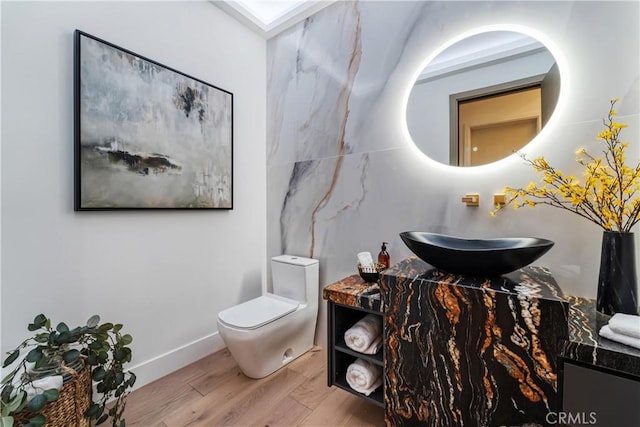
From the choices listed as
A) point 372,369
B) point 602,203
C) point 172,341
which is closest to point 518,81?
point 602,203

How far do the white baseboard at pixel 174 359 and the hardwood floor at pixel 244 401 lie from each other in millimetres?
40

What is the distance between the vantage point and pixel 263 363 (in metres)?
1.77

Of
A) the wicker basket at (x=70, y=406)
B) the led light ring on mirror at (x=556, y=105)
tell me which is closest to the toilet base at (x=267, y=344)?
the wicker basket at (x=70, y=406)

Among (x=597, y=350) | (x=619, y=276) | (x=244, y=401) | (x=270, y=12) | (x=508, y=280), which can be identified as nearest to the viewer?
(x=597, y=350)

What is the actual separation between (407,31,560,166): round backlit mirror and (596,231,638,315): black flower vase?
1.91 ft

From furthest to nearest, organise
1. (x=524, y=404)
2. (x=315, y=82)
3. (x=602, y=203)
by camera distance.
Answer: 1. (x=315, y=82)
2. (x=602, y=203)
3. (x=524, y=404)

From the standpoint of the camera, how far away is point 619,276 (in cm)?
104

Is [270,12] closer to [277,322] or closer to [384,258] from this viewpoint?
[384,258]

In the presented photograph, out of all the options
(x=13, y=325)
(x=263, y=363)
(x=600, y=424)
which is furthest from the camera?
(x=263, y=363)

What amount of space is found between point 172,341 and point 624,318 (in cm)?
231

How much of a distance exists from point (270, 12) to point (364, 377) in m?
2.77

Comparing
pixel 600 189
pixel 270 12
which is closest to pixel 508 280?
pixel 600 189

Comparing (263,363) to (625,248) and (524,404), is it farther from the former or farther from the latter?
(625,248)

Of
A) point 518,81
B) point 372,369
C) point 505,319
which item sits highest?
point 518,81
